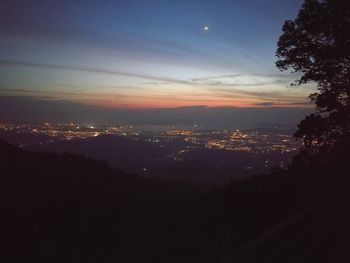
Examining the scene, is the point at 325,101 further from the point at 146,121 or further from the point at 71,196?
the point at 146,121

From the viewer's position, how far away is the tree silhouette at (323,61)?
1695 centimetres

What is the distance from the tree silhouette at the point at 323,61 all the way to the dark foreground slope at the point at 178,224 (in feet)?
8.04

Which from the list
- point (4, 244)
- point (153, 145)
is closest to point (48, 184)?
point (4, 244)

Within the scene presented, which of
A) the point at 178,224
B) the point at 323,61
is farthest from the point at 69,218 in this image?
the point at 323,61

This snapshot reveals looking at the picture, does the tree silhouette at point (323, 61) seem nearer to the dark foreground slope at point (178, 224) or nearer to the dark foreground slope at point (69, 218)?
the dark foreground slope at point (178, 224)

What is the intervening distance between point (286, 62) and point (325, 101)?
273 cm

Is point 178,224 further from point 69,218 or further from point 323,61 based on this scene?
point 323,61

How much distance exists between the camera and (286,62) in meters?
19.0

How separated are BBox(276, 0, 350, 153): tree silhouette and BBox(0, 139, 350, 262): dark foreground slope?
8.04ft

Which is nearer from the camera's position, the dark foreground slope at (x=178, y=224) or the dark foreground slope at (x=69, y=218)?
the dark foreground slope at (x=178, y=224)

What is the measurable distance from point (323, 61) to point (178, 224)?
11937mm

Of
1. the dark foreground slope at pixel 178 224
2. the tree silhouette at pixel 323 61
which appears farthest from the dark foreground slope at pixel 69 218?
the tree silhouette at pixel 323 61

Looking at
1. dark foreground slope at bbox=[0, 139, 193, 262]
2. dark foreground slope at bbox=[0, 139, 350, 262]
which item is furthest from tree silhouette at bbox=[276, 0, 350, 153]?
dark foreground slope at bbox=[0, 139, 193, 262]

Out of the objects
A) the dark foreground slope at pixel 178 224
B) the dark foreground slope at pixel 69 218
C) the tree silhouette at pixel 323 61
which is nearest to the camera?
the dark foreground slope at pixel 178 224
